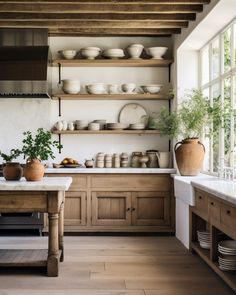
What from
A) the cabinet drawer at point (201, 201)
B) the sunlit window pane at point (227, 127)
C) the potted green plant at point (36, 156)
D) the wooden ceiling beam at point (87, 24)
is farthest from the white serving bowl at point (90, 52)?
the cabinet drawer at point (201, 201)

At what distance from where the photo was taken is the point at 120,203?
6.04 m

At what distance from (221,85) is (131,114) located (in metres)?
1.76

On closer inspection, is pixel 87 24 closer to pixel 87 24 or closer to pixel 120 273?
pixel 87 24

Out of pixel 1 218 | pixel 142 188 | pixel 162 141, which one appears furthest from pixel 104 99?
pixel 1 218

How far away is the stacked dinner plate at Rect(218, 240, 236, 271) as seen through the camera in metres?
3.67

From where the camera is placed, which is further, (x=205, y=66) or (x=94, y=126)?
(x=94, y=126)

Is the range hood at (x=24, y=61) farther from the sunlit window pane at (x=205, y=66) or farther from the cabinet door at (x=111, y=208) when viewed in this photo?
the sunlit window pane at (x=205, y=66)

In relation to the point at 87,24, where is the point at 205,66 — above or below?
below

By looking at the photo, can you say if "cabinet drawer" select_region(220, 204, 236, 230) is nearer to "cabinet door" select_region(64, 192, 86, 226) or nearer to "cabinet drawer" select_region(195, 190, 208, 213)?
"cabinet drawer" select_region(195, 190, 208, 213)

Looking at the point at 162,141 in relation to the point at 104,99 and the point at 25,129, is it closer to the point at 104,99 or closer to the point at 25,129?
the point at 104,99

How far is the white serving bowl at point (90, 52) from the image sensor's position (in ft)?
20.7

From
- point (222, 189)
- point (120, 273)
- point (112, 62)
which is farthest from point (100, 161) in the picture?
point (222, 189)

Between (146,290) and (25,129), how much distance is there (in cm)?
353

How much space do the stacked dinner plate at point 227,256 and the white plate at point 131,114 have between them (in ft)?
9.60
